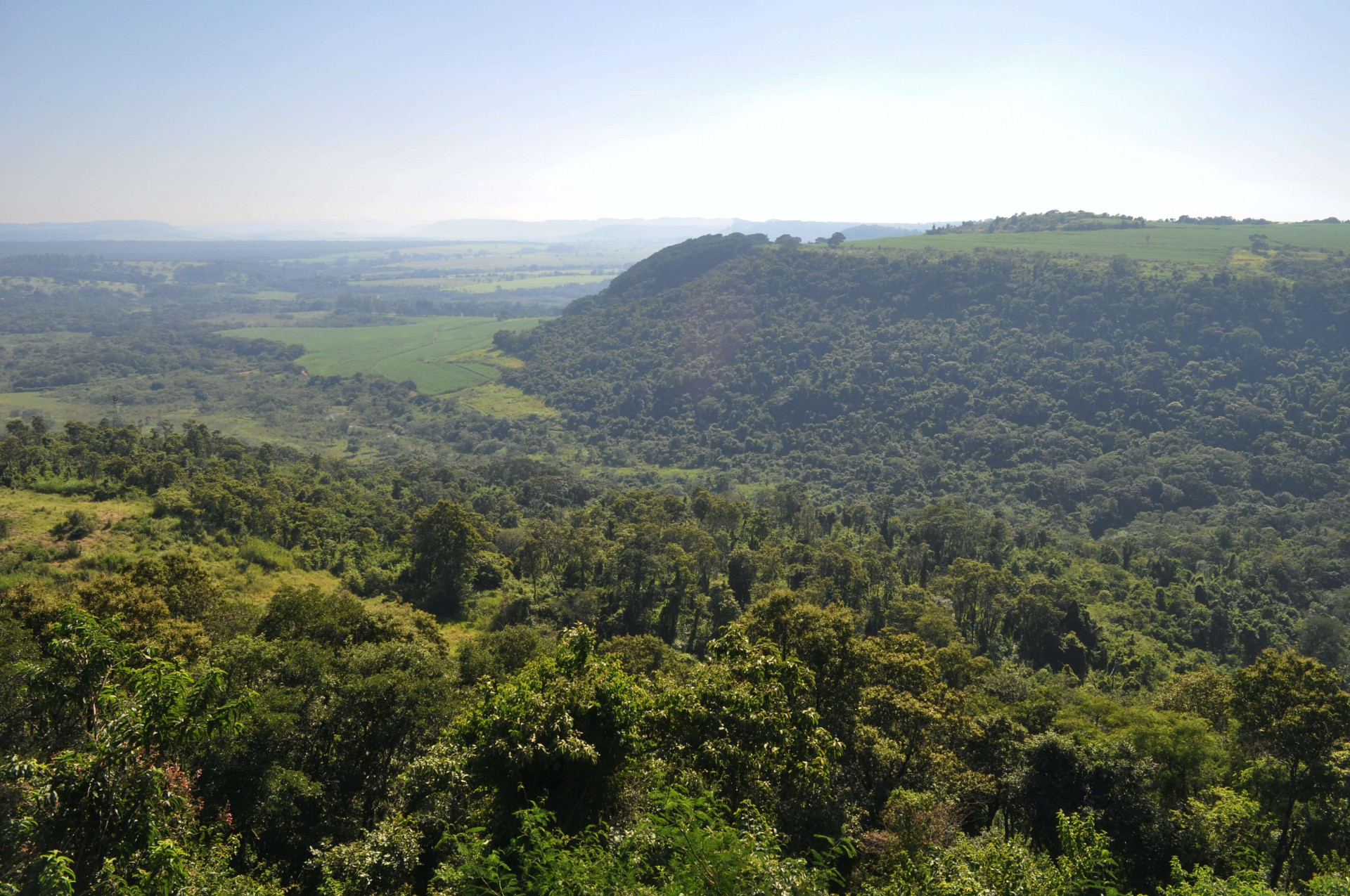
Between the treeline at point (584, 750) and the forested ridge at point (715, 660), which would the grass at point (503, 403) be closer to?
the forested ridge at point (715, 660)

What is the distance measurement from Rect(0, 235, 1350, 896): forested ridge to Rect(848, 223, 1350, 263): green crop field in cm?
3740

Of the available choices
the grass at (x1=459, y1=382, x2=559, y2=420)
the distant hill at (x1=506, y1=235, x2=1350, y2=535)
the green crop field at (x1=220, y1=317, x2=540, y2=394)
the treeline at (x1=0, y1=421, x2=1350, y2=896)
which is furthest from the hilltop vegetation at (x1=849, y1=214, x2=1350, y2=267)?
the treeline at (x1=0, y1=421, x2=1350, y2=896)

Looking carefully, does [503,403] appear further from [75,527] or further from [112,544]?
[112,544]

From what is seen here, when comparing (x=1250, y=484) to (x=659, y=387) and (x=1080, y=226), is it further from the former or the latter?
(x=1080, y=226)

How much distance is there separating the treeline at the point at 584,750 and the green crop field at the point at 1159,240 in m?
151

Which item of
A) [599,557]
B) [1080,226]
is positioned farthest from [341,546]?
[1080,226]

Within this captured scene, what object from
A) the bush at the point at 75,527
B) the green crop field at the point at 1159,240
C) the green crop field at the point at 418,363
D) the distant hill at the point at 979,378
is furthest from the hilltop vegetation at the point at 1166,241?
the bush at the point at 75,527

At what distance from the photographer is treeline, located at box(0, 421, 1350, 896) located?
957 centimetres

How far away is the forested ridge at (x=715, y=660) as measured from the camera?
1138 centimetres

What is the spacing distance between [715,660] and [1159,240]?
646ft

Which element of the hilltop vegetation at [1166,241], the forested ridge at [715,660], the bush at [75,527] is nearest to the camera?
the forested ridge at [715,660]

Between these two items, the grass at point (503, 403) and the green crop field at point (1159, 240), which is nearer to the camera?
the grass at point (503, 403)

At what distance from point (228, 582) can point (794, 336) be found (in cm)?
13504

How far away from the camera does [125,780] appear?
877 cm
